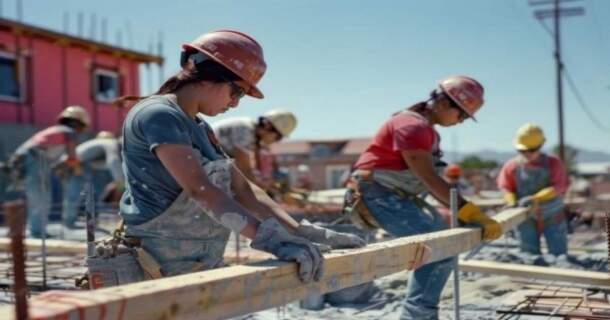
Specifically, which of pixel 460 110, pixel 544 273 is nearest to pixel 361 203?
pixel 460 110

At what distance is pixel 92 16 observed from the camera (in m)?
20.3

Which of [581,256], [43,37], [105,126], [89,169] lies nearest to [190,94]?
[581,256]

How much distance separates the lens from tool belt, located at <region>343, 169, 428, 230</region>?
16.0 feet

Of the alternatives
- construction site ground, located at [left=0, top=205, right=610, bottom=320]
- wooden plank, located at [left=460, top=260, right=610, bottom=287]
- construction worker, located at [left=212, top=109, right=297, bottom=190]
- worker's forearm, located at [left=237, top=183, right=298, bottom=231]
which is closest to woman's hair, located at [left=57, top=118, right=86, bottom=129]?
construction worker, located at [left=212, top=109, right=297, bottom=190]

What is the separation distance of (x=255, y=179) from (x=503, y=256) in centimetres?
295

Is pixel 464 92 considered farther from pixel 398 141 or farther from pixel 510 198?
pixel 510 198

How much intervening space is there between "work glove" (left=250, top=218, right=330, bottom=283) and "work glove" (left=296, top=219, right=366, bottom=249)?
0.45 meters

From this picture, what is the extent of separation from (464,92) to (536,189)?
12.3 feet

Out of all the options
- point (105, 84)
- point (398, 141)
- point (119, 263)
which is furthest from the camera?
point (105, 84)

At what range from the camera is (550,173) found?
26.8ft

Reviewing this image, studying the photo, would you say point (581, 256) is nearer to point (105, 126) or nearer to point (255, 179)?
point (255, 179)

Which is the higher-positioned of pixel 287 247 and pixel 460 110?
pixel 460 110

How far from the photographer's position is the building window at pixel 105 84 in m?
20.1

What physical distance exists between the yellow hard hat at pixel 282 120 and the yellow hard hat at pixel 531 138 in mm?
2757
